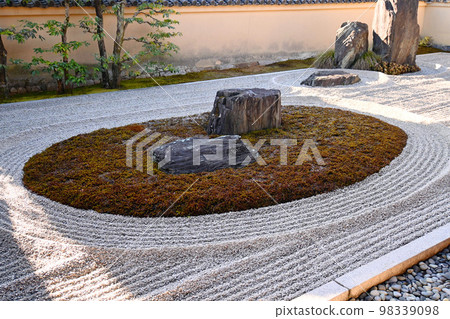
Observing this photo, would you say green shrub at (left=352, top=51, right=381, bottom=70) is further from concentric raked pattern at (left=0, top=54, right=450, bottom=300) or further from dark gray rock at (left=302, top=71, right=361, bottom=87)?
concentric raked pattern at (left=0, top=54, right=450, bottom=300)

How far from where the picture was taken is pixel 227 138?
4.48m

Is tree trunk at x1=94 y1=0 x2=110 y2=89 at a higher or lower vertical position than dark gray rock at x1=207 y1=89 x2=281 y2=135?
higher

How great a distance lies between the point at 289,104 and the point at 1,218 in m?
4.74

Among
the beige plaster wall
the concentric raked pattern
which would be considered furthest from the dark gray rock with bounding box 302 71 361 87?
the concentric raked pattern

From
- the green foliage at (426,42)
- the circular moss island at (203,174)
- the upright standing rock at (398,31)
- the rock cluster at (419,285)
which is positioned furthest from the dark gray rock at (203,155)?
the green foliage at (426,42)

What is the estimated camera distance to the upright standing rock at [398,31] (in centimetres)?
945

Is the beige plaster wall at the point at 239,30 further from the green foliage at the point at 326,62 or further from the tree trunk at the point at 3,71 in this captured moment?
the green foliage at the point at 326,62

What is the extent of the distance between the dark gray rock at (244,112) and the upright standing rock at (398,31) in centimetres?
555

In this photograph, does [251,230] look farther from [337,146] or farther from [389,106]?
[389,106]

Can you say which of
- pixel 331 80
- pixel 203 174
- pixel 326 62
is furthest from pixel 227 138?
pixel 326 62

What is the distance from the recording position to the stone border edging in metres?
2.41

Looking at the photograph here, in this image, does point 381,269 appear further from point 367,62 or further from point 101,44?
point 367,62

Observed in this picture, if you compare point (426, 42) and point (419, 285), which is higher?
point (426, 42)

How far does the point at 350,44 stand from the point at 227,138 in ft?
21.3
